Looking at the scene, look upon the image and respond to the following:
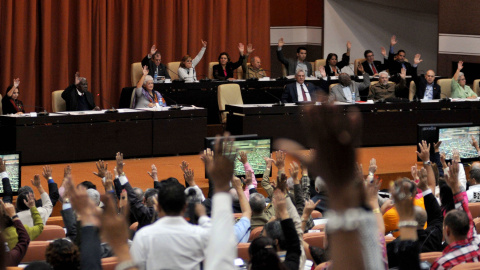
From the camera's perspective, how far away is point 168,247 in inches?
125

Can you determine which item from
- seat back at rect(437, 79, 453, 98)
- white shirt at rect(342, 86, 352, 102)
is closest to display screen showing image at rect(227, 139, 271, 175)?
white shirt at rect(342, 86, 352, 102)

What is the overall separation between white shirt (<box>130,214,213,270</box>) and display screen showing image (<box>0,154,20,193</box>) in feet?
15.9

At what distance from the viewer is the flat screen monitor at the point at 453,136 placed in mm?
9266

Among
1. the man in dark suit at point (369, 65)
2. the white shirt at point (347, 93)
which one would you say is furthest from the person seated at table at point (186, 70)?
the man in dark suit at point (369, 65)

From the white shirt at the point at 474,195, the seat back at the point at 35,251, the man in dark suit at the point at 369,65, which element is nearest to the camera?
the seat back at the point at 35,251

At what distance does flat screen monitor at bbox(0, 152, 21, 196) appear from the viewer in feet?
25.2

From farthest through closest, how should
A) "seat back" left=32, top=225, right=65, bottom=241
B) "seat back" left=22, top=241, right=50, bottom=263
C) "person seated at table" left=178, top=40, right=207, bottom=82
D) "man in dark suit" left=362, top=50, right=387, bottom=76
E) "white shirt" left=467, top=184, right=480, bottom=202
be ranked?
"man in dark suit" left=362, top=50, right=387, bottom=76 < "person seated at table" left=178, top=40, right=207, bottom=82 < "white shirt" left=467, top=184, right=480, bottom=202 < "seat back" left=32, top=225, right=65, bottom=241 < "seat back" left=22, top=241, right=50, bottom=263

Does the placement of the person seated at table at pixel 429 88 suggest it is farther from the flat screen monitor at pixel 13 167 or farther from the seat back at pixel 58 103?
the flat screen monitor at pixel 13 167

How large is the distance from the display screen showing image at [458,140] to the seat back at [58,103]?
17.7 ft

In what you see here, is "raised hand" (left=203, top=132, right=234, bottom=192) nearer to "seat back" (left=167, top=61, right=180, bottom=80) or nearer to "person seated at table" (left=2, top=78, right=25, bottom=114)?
"person seated at table" (left=2, top=78, right=25, bottom=114)

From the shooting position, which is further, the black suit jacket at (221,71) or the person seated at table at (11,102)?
the black suit jacket at (221,71)

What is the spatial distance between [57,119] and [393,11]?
35.2ft

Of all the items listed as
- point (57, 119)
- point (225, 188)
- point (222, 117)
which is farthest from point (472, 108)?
point (225, 188)

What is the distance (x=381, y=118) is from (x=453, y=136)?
2.48m
